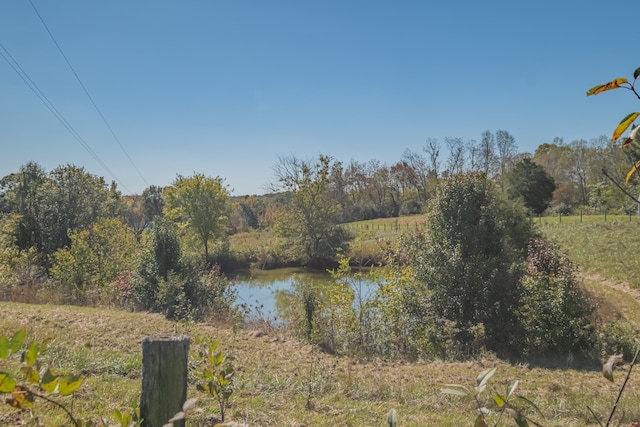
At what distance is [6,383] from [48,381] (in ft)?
0.35

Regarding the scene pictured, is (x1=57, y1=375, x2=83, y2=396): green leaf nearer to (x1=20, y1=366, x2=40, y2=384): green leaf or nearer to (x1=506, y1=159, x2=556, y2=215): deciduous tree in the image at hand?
(x1=20, y1=366, x2=40, y2=384): green leaf

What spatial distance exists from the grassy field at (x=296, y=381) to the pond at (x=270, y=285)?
4221 millimetres

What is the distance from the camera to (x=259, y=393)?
5.05 m

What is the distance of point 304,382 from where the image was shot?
18.5 ft

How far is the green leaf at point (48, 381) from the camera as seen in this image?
1.08 metres

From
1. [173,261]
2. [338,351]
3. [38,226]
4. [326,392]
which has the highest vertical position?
[38,226]

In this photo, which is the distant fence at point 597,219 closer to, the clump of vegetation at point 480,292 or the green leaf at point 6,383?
the clump of vegetation at point 480,292

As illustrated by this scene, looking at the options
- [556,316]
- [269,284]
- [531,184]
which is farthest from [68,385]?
[531,184]

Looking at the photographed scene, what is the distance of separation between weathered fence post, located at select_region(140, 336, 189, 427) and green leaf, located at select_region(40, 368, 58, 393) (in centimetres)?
94

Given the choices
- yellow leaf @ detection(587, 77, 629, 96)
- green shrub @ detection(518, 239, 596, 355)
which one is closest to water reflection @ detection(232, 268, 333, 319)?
green shrub @ detection(518, 239, 596, 355)

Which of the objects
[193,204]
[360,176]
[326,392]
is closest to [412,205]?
[360,176]

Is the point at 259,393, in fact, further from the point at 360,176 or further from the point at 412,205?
the point at 360,176

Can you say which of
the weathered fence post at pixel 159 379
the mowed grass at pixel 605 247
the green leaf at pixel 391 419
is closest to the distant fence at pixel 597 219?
the mowed grass at pixel 605 247

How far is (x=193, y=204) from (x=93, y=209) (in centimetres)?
781
